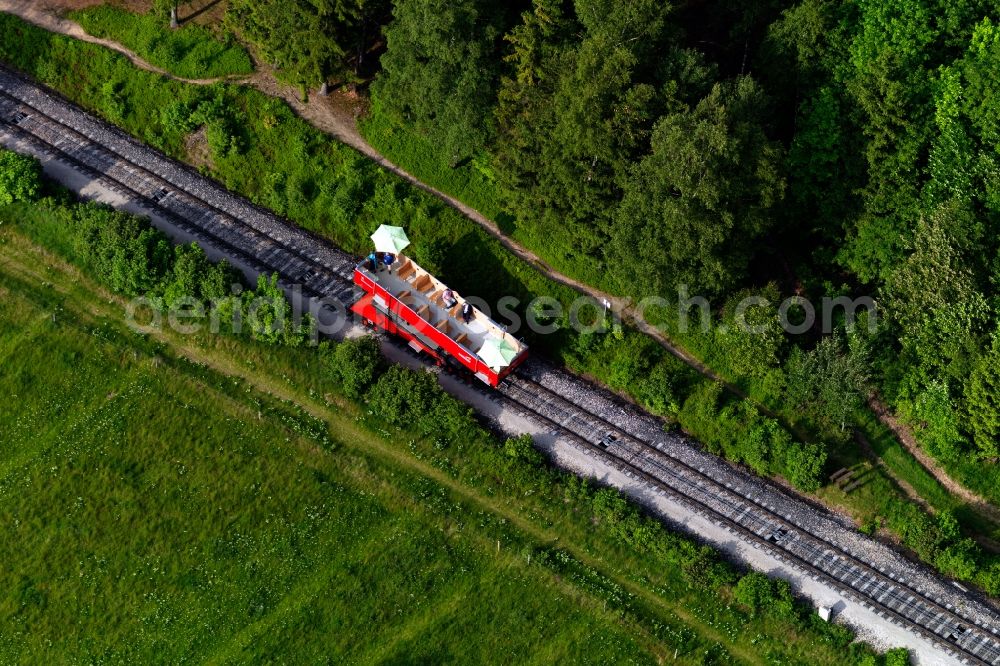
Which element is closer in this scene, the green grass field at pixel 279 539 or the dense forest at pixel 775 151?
Result: the green grass field at pixel 279 539

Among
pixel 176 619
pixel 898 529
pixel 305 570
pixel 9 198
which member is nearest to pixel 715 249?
pixel 898 529

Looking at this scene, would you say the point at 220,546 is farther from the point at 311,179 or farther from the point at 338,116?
the point at 338,116

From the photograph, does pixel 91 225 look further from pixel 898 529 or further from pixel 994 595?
pixel 994 595

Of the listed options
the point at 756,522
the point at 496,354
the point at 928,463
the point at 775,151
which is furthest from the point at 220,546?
the point at 928,463

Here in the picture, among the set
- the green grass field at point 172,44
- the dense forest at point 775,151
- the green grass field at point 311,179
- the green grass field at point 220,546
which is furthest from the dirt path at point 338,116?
the green grass field at point 220,546

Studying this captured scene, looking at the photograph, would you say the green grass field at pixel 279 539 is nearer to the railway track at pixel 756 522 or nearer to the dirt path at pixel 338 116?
the railway track at pixel 756 522
